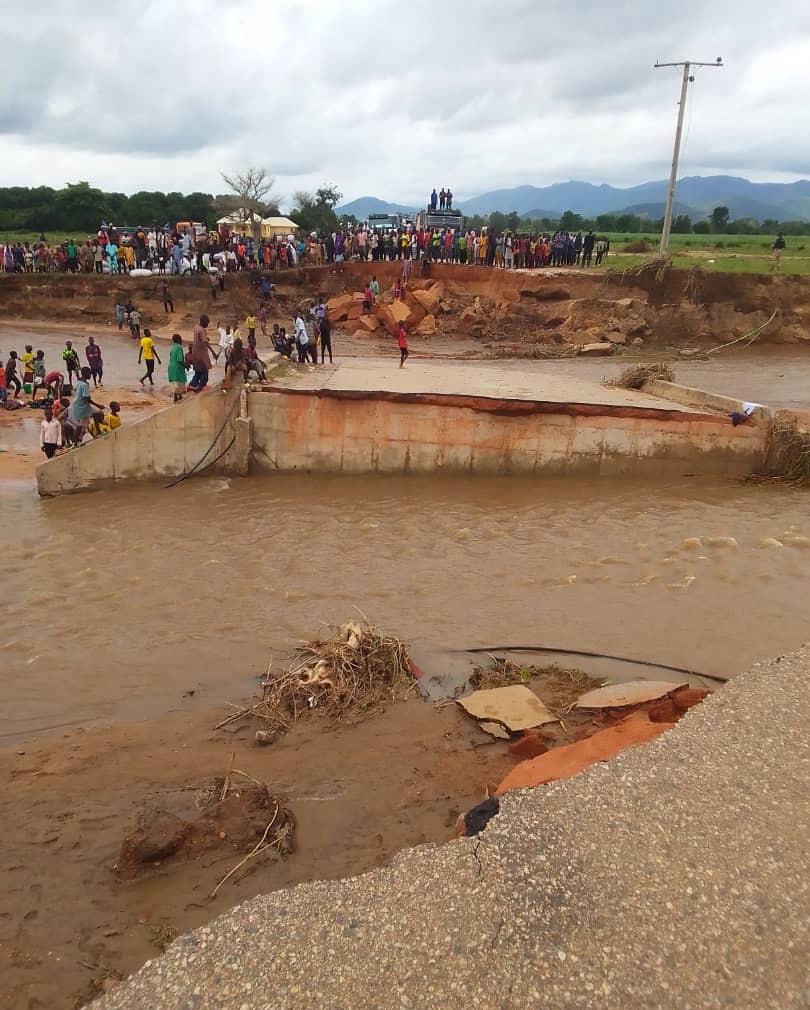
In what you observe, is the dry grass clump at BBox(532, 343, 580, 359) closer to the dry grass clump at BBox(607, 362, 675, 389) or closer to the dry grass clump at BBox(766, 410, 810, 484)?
the dry grass clump at BBox(607, 362, 675, 389)

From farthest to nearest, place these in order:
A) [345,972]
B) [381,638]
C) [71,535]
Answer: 1. [71,535]
2. [381,638]
3. [345,972]

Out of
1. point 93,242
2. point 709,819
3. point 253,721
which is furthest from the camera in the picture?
→ point 93,242

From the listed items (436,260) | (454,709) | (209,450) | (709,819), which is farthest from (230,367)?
(436,260)

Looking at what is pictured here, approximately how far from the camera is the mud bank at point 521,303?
25172 mm

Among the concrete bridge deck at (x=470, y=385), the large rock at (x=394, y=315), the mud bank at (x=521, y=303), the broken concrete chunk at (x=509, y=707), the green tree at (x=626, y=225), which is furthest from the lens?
the green tree at (x=626, y=225)

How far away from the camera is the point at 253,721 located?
19.6 ft

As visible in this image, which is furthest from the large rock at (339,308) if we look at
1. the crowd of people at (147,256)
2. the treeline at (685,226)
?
the treeline at (685,226)

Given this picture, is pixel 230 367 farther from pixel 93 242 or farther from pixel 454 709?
pixel 93 242

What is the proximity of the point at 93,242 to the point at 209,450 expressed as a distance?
20097 mm

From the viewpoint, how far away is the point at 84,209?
47031mm

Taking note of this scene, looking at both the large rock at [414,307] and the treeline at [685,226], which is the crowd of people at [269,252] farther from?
the treeline at [685,226]

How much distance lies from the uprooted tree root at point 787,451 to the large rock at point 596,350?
1096 centimetres

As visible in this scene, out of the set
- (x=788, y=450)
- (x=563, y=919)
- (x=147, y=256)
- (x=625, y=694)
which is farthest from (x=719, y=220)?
(x=563, y=919)

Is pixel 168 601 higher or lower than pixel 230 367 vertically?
lower
